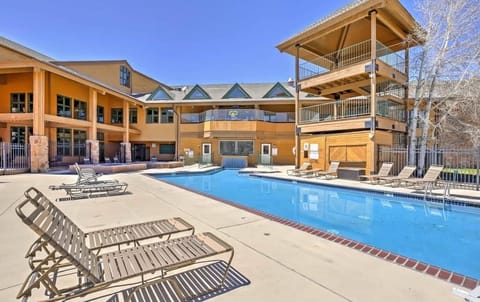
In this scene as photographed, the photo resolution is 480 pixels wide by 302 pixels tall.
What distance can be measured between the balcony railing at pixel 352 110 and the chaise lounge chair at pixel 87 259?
43.9ft

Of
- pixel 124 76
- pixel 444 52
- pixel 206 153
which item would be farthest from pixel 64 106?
pixel 444 52

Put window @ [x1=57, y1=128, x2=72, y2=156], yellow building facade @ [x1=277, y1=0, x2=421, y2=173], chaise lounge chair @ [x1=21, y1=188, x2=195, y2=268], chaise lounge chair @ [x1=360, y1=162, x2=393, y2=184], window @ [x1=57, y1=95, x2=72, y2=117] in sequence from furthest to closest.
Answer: window @ [x1=57, y1=128, x2=72, y2=156] → window @ [x1=57, y1=95, x2=72, y2=117] → yellow building facade @ [x1=277, y1=0, x2=421, y2=173] → chaise lounge chair @ [x1=360, y1=162, x2=393, y2=184] → chaise lounge chair @ [x1=21, y1=188, x2=195, y2=268]

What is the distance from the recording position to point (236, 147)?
2422cm

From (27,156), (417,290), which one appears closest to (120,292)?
(417,290)

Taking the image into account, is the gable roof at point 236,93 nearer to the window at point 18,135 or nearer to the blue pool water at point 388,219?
the blue pool water at point 388,219

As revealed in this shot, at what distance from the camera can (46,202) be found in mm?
2859

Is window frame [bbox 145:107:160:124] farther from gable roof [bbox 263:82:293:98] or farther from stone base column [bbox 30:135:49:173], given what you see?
stone base column [bbox 30:135:49:173]

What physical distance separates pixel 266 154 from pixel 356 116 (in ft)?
36.0

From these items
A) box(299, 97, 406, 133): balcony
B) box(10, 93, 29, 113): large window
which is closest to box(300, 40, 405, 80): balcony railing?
box(299, 97, 406, 133): balcony

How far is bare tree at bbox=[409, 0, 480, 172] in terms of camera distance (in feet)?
42.9

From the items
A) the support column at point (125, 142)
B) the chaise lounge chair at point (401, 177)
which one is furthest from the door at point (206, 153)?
the chaise lounge chair at point (401, 177)

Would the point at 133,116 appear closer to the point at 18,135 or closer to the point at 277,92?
the point at 18,135

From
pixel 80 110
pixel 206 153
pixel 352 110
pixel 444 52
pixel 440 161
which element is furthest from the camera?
pixel 206 153

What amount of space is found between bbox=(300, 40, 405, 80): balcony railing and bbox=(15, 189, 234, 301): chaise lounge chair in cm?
1684
